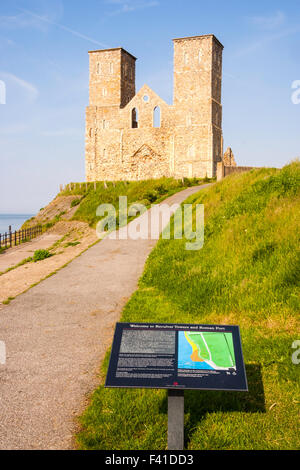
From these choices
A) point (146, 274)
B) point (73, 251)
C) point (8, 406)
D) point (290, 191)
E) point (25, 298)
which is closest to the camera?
point (8, 406)

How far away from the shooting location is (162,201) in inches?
1142

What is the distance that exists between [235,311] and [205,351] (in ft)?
12.8

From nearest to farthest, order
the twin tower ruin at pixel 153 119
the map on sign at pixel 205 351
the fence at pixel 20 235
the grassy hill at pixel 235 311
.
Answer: the map on sign at pixel 205 351
the grassy hill at pixel 235 311
the fence at pixel 20 235
the twin tower ruin at pixel 153 119

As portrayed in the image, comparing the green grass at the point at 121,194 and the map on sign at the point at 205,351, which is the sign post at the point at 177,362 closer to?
the map on sign at the point at 205,351

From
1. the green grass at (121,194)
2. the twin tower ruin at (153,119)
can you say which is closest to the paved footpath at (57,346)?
the green grass at (121,194)

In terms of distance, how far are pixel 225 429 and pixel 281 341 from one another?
8.08ft

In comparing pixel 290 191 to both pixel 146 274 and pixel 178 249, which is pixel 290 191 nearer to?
pixel 178 249

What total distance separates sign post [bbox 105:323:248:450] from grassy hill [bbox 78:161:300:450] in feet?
2.83

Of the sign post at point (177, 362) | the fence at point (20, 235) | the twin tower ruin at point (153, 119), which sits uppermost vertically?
the twin tower ruin at point (153, 119)

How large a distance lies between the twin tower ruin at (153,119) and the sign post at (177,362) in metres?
38.8

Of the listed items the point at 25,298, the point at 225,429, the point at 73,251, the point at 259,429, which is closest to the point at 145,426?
the point at 225,429

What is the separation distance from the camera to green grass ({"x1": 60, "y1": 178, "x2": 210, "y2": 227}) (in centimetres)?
3091

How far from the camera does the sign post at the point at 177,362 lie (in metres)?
4.78

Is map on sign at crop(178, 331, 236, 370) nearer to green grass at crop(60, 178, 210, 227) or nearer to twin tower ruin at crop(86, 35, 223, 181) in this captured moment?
green grass at crop(60, 178, 210, 227)
